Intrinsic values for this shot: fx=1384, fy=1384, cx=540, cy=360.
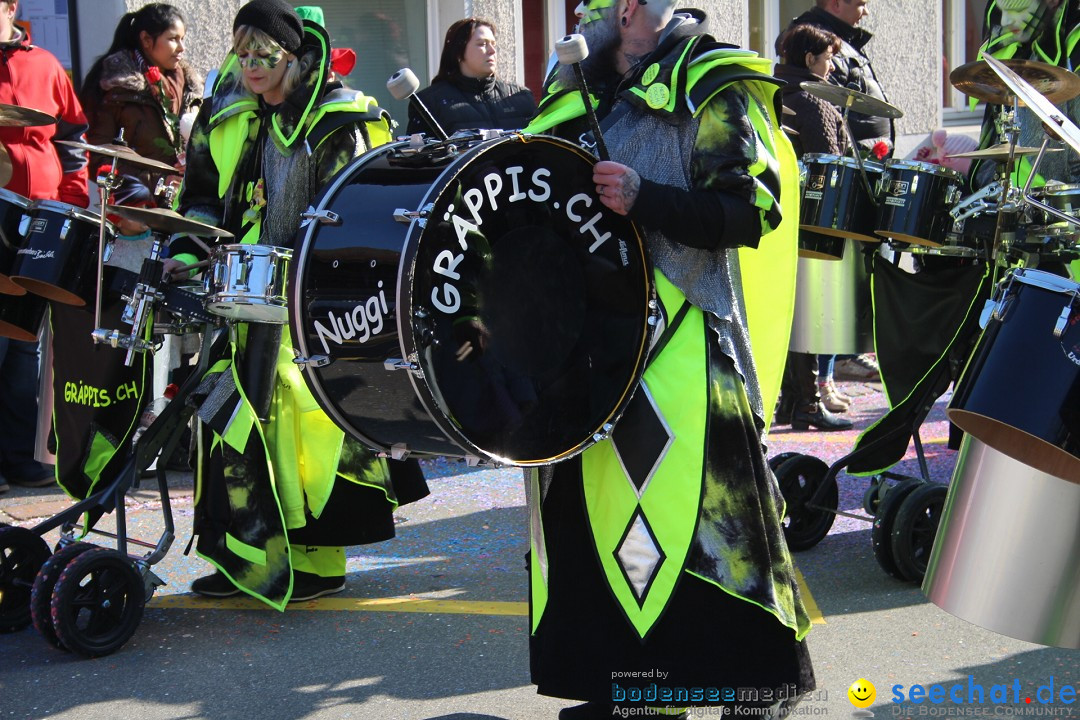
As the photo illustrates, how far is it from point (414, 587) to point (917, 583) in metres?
1.74

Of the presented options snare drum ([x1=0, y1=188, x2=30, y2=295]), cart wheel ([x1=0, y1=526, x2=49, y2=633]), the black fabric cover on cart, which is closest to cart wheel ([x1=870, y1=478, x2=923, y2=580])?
the black fabric cover on cart

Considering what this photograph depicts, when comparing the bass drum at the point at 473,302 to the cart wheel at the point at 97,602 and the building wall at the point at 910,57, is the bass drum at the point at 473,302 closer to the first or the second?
the cart wheel at the point at 97,602

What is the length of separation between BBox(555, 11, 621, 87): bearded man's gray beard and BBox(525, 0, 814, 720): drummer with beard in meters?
0.02

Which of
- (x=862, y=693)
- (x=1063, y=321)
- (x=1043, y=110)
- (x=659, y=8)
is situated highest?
(x=659, y=8)

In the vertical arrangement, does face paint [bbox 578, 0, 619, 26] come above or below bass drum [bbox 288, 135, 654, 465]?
above

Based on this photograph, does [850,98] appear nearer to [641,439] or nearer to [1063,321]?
[1063,321]

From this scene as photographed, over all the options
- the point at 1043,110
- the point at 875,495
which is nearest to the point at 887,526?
the point at 875,495

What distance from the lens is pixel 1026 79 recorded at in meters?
4.39

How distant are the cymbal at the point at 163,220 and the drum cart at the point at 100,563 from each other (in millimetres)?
154

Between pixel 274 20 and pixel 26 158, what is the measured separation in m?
2.58

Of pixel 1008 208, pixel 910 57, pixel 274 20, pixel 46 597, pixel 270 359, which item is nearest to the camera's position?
pixel 46 597

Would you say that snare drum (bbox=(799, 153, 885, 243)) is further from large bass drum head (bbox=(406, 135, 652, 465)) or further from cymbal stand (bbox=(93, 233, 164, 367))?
cymbal stand (bbox=(93, 233, 164, 367))

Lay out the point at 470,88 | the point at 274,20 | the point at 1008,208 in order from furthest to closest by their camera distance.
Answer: the point at 470,88
the point at 1008,208
the point at 274,20

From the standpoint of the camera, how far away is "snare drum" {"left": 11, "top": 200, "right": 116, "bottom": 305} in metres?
4.27
